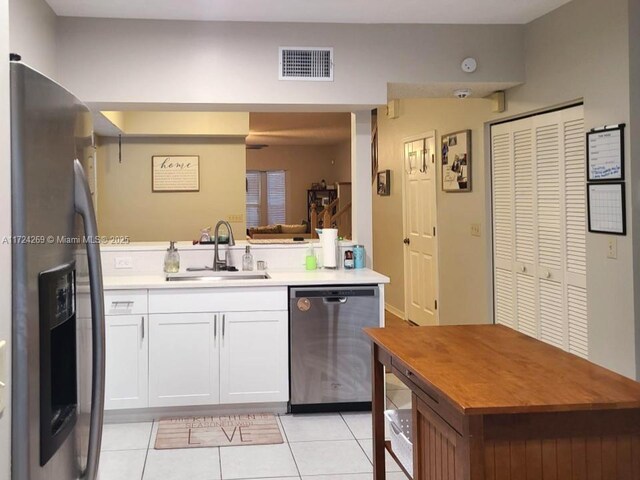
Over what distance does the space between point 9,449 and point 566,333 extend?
3646mm

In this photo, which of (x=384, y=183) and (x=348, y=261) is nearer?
(x=348, y=261)

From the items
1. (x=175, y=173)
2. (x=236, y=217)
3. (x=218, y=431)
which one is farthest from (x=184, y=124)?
(x=218, y=431)

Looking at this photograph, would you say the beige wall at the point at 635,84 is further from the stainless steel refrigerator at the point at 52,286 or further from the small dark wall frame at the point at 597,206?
the stainless steel refrigerator at the point at 52,286

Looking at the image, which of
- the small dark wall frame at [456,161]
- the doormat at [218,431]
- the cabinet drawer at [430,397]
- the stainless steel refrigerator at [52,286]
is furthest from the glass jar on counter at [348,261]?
the stainless steel refrigerator at [52,286]

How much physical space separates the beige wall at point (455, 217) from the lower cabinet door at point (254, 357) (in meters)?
1.95

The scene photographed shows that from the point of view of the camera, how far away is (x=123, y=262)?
4.21 metres

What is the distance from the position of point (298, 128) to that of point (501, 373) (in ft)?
28.9

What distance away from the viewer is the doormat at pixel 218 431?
3.42m

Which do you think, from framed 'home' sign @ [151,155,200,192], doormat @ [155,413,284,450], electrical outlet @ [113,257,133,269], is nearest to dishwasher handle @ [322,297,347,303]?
doormat @ [155,413,284,450]

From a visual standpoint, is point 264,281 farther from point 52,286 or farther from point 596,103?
point 52,286

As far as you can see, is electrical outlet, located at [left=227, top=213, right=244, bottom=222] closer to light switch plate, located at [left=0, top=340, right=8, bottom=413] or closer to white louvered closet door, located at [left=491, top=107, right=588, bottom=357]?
white louvered closet door, located at [left=491, top=107, right=588, bottom=357]

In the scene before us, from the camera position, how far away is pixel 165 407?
376 centimetres

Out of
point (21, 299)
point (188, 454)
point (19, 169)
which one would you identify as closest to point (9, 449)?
point (21, 299)

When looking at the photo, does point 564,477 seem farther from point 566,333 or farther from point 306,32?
point 306,32
